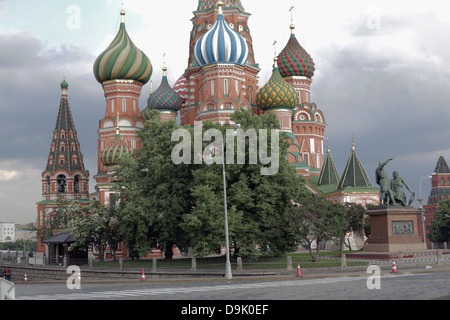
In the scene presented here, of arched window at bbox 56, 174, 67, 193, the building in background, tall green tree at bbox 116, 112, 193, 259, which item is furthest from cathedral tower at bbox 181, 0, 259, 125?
the building in background

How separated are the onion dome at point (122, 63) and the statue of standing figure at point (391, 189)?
37409 millimetres

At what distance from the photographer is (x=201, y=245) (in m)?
33.3

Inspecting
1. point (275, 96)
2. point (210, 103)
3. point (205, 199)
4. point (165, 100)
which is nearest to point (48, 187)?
point (165, 100)

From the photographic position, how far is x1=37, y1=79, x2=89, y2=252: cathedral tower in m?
72.8

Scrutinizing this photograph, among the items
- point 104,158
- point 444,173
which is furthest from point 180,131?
point 444,173

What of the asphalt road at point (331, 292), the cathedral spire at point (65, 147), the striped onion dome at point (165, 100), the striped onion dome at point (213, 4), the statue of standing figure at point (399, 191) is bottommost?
the asphalt road at point (331, 292)

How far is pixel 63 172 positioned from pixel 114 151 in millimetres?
18381

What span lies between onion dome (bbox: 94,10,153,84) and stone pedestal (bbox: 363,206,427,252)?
38882 mm

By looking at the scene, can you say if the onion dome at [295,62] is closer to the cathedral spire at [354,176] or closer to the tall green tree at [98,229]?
the cathedral spire at [354,176]

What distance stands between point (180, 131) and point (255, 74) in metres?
28.0

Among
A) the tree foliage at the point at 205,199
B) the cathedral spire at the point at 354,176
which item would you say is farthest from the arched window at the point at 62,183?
the cathedral spire at the point at 354,176

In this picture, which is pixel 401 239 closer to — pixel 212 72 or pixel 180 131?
pixel 180 131

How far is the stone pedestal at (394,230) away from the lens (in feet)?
108
